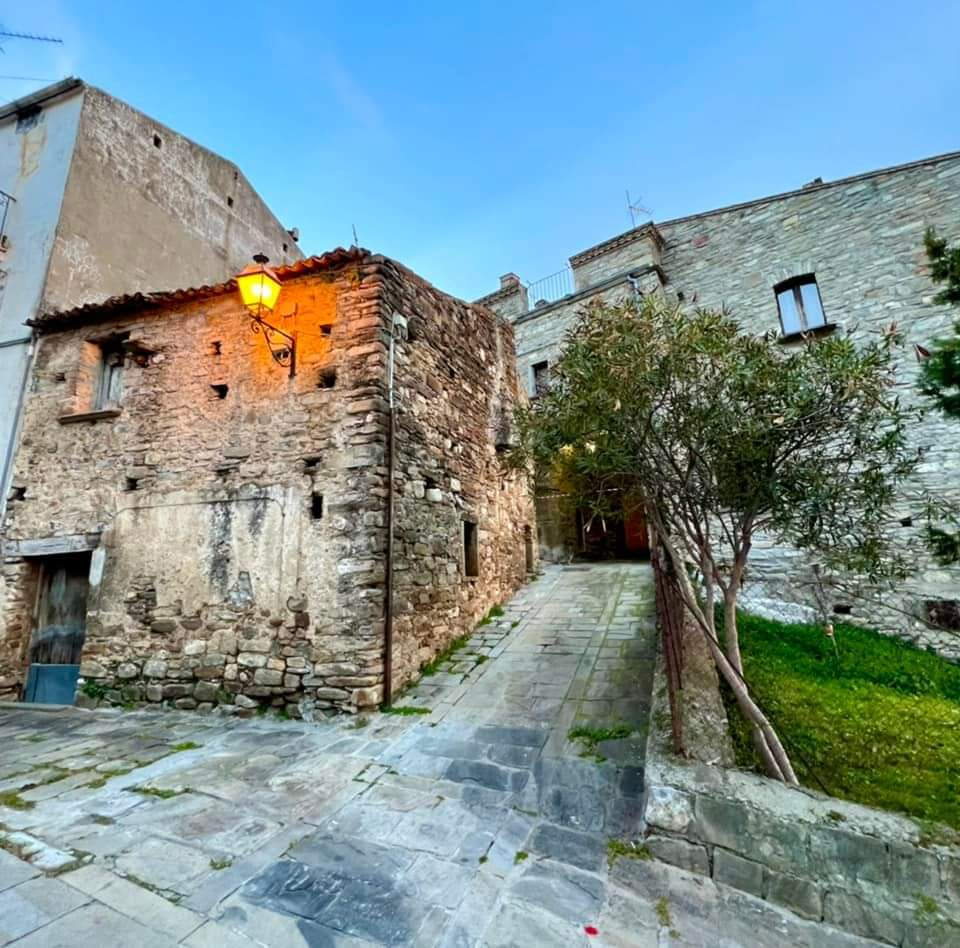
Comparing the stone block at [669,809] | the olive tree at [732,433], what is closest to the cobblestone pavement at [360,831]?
the stone block at [669,809]

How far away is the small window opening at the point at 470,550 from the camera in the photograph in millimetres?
6484

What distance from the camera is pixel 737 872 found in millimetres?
2207

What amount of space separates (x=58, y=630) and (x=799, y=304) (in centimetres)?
1240

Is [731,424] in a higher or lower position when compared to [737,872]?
higher

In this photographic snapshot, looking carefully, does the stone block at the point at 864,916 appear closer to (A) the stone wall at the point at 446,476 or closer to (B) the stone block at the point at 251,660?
(A) the stone wall at the point at 446,476

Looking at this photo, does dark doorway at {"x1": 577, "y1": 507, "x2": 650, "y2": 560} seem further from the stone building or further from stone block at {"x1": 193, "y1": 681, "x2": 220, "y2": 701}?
stone block at {"x1": 193, "y1": 681, "x2": 220, "y2": 701}

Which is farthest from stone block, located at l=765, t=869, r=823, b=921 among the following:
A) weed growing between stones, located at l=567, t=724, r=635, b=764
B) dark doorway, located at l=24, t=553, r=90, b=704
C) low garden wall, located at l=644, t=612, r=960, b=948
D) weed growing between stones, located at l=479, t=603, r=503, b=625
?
dark doorway, located at l=24, t=553, r=90, b=704

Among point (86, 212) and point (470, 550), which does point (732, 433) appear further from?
point (86, 212)

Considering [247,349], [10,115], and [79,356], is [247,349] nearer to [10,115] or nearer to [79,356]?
[79,356]

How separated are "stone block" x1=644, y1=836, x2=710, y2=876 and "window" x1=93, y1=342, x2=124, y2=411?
297 inches

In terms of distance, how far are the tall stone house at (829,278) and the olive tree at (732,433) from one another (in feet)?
10.4

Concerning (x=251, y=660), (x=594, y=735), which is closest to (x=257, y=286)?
(x=251, y=660)

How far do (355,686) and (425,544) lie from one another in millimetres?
1689

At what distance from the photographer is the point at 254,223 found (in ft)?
35.5
